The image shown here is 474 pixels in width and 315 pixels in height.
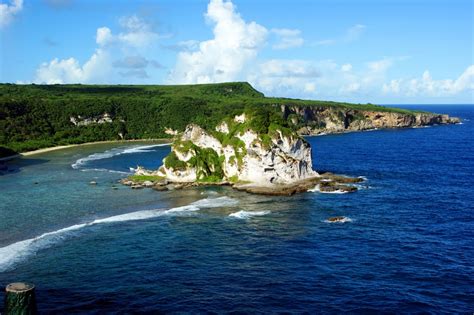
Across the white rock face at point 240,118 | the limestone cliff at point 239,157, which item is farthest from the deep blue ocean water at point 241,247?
the white rock face at point 240,118

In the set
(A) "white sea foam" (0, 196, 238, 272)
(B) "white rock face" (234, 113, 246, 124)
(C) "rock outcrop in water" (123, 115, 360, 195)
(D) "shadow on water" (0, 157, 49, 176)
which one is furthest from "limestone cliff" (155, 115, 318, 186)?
(D) "shadow on water" (0, 157, 49, 176)

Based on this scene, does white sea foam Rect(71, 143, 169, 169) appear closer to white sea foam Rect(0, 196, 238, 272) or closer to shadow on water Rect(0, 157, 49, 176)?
shadow on water Rect(0, 157, 49, 176)

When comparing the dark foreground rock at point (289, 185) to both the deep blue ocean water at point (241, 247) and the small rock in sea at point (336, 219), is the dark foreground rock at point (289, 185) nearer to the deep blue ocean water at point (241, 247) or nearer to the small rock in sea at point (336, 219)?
the deep blue ocean water at point (241, 247)

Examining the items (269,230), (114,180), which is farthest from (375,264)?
(114,180)

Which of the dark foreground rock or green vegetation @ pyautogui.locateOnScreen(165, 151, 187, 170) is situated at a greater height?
green vegetation @ pyautogui.locateOnScreen(165, 151, 187, 170)

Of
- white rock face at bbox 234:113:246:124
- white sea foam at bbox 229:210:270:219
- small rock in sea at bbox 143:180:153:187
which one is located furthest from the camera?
white rock face at bbox 234:113:246:124

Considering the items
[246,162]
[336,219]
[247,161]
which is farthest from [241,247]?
[246,162]
